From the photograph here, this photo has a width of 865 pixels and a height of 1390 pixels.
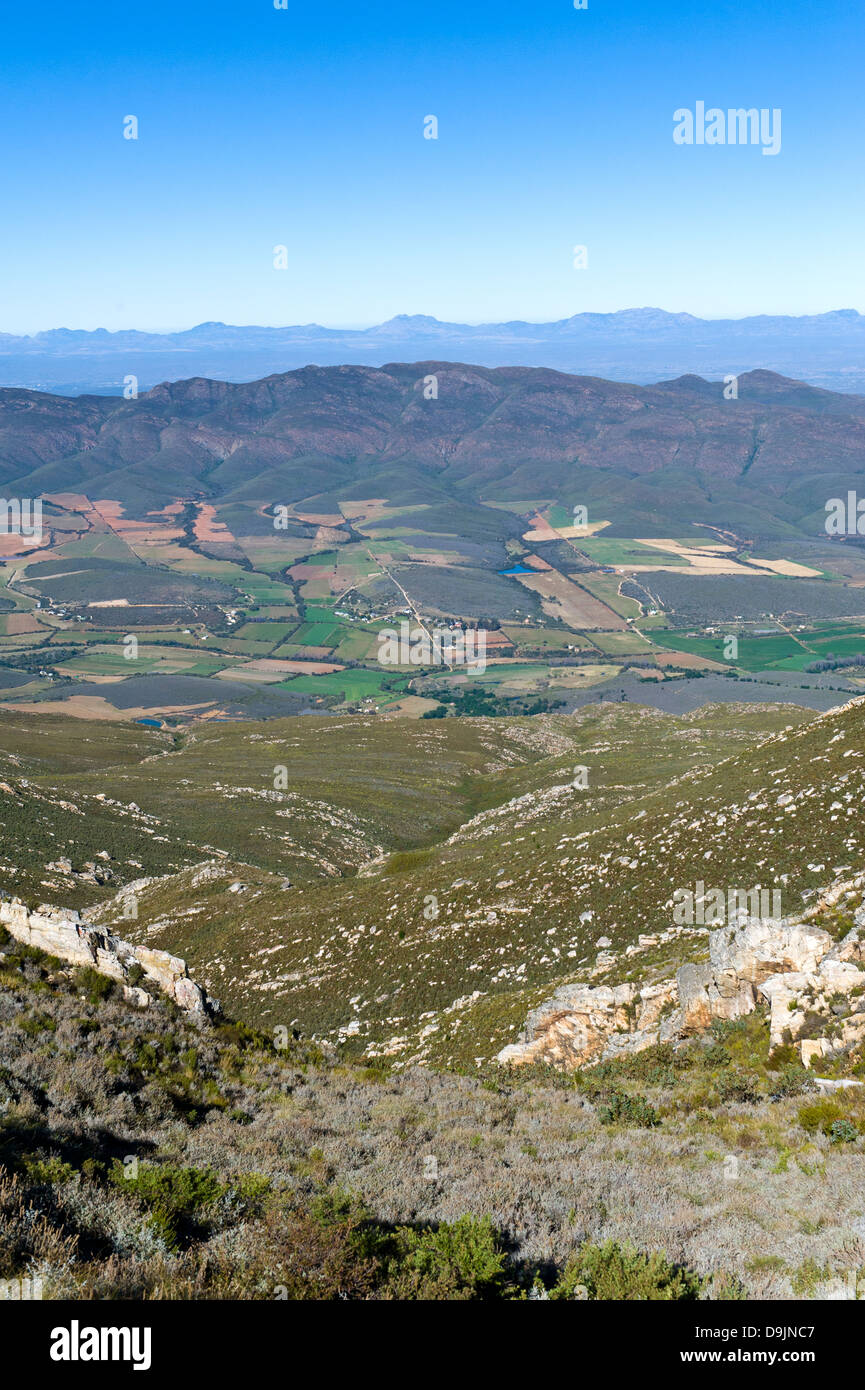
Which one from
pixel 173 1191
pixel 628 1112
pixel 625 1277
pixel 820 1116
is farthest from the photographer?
pixel 628 1112

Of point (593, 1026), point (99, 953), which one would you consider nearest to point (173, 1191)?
point (99, 953)

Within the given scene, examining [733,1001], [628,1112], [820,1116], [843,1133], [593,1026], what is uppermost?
[843,1133]

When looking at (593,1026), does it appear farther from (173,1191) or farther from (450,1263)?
(173,1191)

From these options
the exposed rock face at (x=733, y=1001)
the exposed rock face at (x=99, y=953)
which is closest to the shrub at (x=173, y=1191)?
the exposed rock face at (x=99, y=953)

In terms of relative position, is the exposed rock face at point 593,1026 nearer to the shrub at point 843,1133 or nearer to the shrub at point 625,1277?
the shrub at point 843,1133
